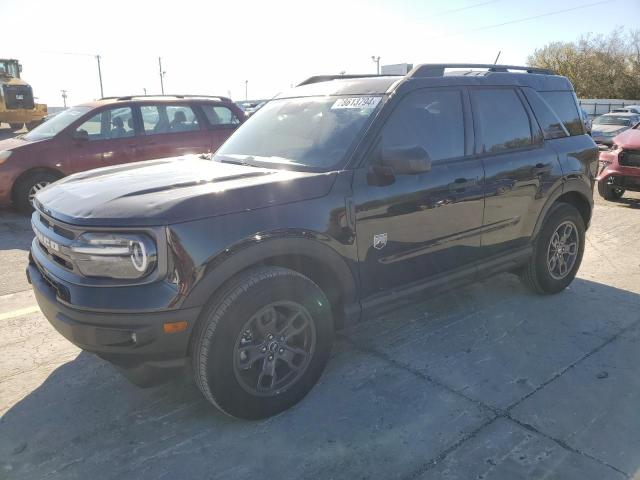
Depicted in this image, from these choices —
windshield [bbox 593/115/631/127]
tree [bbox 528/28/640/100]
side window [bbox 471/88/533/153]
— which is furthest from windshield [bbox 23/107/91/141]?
tree [bbox 528/28/640/100]

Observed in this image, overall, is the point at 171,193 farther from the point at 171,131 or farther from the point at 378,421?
the point at 171,131

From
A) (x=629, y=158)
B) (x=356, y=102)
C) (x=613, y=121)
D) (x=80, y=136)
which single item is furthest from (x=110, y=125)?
(x=613, y=121)

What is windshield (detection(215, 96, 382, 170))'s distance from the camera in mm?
3152

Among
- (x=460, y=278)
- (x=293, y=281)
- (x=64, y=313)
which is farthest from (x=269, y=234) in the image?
(x=460, y=278)

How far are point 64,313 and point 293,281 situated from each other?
3.70 ft

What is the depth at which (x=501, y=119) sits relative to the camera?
3900mm

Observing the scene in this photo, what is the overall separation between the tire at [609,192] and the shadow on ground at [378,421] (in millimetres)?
5873

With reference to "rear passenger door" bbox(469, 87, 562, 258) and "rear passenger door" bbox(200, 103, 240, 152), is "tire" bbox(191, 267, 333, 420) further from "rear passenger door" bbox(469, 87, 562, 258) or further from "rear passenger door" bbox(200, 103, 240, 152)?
"rear passenger door" bbox(200, 103, 240, 152)

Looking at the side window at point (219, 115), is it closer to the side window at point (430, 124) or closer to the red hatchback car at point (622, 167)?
the side window at point (430, 124)

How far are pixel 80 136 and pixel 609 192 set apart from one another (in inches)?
343

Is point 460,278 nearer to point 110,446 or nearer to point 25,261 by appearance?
point 110,446

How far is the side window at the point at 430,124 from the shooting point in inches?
127

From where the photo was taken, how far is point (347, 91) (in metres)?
3.50

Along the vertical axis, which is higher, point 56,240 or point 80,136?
point 80,136
